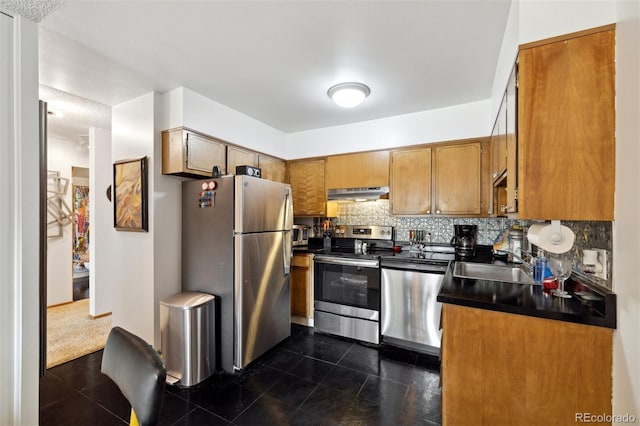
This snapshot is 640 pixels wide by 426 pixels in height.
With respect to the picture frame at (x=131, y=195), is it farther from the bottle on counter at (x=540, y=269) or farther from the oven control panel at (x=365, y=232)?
the bottle on counter at (x=540, y=269)

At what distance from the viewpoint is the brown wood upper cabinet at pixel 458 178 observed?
2877 millimetres

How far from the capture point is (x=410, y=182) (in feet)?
10.4

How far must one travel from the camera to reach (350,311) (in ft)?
9.95

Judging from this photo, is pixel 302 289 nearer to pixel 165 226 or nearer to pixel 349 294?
pixel 349 294

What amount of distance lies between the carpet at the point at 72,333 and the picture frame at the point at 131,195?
1243 mm

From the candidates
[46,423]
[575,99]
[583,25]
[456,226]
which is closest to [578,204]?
[575,99]

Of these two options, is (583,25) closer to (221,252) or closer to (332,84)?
(332,84)

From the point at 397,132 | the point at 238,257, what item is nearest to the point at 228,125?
the point at 238,257

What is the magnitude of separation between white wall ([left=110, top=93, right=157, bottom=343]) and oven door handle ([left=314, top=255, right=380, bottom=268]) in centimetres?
170

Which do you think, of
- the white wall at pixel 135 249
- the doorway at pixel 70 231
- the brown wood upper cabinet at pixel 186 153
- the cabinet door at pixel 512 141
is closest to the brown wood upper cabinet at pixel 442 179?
the cabinet door at pixel 512 141

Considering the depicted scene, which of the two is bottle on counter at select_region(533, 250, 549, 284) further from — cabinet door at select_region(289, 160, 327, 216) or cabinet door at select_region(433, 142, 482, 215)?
cabinet door at select_region(289, 160, 327, 216)

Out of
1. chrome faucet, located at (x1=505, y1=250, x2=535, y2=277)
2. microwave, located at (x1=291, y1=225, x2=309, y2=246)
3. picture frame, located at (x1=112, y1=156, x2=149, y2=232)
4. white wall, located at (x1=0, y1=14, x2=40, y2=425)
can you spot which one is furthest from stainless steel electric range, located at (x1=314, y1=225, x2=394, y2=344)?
white wall, located at (x1=0, y1=14, x2=40, y2=425)

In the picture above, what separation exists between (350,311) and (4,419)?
2539 mm

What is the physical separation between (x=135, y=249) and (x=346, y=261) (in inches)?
83.9
